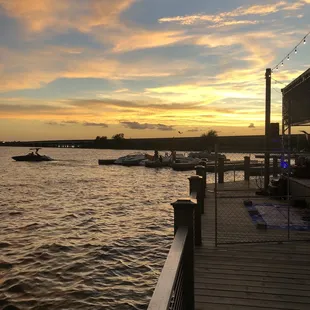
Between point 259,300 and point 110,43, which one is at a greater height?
point 110,43

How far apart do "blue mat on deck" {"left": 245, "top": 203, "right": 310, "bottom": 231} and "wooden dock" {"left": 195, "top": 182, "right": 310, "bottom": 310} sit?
0.69m

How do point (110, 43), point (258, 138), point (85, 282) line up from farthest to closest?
point (258, 138) → point (110, 43) → point (85, 282)

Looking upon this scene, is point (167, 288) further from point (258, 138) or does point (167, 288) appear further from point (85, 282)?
point (258, 138)

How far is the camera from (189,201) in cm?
428

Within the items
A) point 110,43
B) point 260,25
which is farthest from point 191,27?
point 110,43

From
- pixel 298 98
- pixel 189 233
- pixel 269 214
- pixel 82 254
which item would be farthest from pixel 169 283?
pixel 298 98

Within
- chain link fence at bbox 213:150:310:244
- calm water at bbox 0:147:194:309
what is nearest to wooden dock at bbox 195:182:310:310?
chain link fence at bbox 213:150:310:244

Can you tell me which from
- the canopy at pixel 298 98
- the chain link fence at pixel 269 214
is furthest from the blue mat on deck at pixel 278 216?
the canopy at pixel 298 98

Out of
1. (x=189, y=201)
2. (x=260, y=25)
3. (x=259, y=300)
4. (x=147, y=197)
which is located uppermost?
(x=260, y=25)

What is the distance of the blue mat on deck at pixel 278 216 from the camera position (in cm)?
962

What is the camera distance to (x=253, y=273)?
244 inches

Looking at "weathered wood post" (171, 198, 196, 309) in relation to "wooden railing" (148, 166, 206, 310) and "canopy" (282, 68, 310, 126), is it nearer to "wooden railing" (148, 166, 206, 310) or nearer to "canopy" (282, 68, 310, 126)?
"wooden railing" (148, 166, 206, 310)

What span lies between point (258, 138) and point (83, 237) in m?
139

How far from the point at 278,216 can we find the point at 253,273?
16.9 ft
